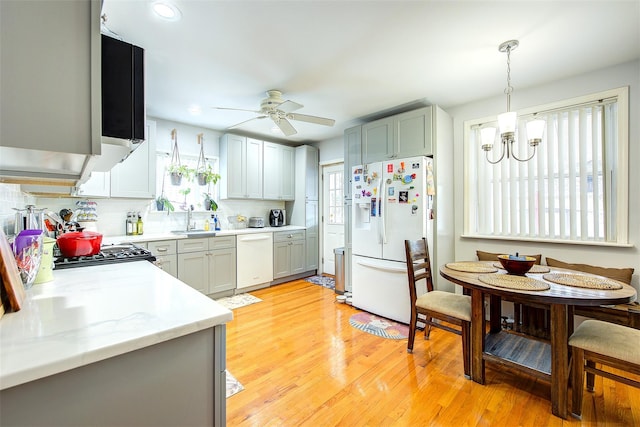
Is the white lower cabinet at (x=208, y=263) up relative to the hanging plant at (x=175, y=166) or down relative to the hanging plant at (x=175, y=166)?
down

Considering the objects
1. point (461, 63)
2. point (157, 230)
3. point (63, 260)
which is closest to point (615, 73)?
point (461, 63)

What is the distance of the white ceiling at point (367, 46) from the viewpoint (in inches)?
69.0

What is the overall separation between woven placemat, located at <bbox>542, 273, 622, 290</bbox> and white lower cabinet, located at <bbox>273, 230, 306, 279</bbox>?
11.2 ft

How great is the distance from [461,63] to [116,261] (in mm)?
A: 2991

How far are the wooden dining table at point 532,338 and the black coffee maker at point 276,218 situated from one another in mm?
3211

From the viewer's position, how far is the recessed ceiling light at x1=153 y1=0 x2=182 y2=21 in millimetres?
1686

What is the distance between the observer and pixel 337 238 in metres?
5.06

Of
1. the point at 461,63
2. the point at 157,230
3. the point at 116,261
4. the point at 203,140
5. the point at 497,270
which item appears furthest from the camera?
the point at 203,140

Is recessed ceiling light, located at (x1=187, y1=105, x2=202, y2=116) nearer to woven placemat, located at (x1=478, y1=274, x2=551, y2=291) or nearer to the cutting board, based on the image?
the cutting board

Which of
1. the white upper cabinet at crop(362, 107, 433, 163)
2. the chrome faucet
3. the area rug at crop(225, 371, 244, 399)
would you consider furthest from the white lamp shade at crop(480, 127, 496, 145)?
the chrome faucet

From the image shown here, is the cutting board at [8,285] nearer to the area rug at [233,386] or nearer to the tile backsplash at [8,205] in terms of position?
the tile backsplash at [8,205]

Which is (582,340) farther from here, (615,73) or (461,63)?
(615,73)

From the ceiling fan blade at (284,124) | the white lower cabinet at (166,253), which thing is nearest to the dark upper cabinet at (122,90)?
the ceiling fan blade at (284,124)

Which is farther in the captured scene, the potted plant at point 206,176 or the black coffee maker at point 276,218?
the black coffee maker at point 276,218
